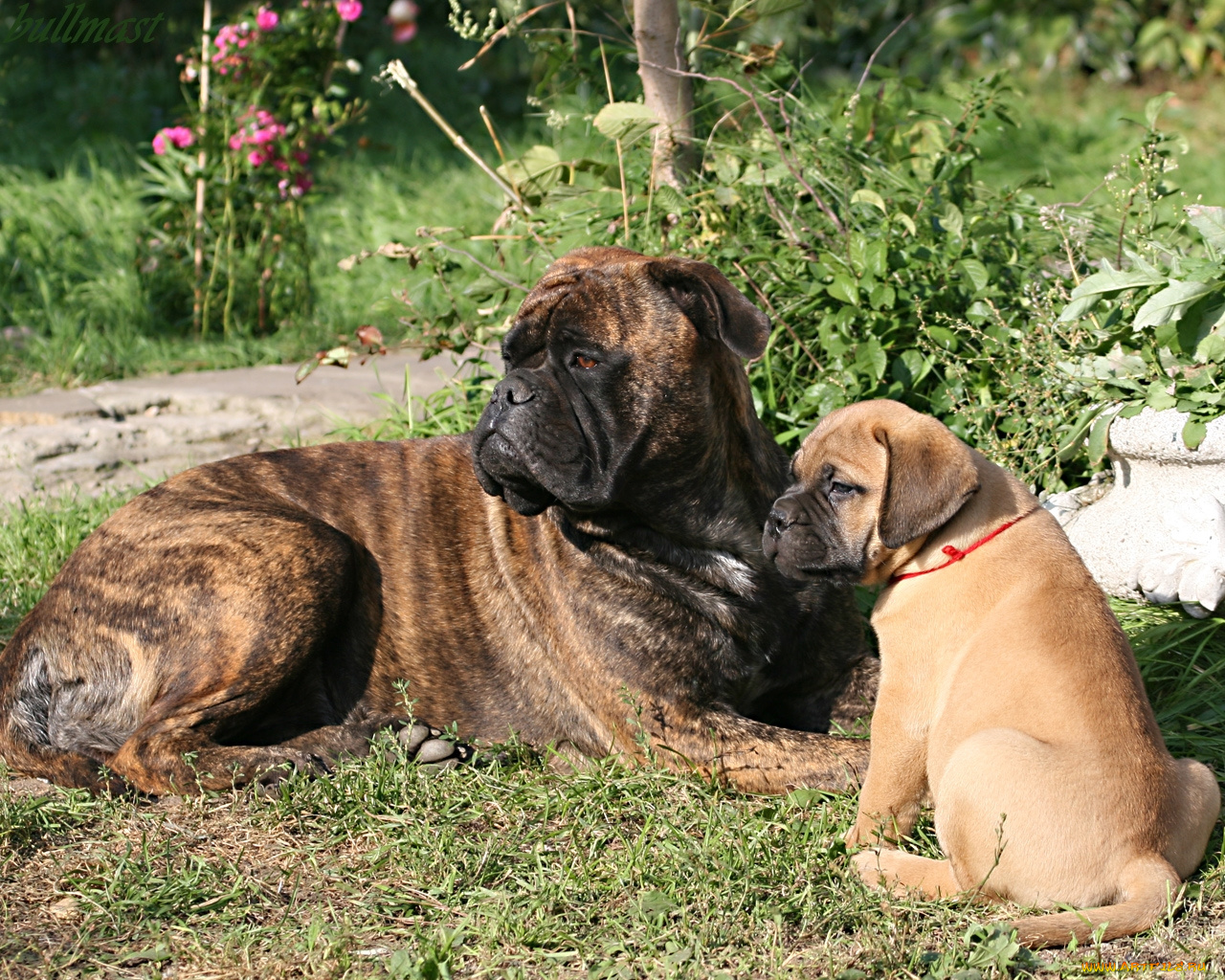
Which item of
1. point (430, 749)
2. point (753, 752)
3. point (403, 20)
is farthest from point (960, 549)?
point (403, 20)

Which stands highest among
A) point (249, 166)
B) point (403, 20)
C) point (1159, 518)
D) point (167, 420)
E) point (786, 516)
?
point (403, 20)

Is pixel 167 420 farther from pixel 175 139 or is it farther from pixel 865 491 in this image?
pixel 865 491

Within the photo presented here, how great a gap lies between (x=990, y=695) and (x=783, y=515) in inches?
29.7

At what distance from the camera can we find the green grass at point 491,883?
9.39 ft

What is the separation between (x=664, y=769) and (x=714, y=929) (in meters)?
0.92

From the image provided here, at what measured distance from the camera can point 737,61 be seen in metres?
5.85

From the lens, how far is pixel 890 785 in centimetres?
329

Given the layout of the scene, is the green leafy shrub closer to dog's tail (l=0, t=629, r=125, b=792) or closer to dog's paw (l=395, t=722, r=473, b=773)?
dog's paw (l=395, t=722, r=473, b=773)

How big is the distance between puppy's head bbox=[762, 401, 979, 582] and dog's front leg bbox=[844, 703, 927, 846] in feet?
1.42

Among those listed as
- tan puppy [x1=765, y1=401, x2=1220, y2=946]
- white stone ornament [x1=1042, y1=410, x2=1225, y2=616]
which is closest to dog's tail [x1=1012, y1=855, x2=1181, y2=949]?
tan puppy [x1=765, y1=401, x2=1220, y2=946]

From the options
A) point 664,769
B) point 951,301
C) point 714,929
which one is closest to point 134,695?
point 664,769

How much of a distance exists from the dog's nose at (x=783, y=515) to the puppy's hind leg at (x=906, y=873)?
Result: 0.90m

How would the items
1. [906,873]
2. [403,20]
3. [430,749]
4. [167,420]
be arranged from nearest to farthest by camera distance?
[906,873]
[430,749]
[167,420]
[403,20]

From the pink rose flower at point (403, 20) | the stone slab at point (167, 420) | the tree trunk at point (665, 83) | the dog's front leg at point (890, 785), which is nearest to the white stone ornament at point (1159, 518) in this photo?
the dog's front leg at point (890, 785)
